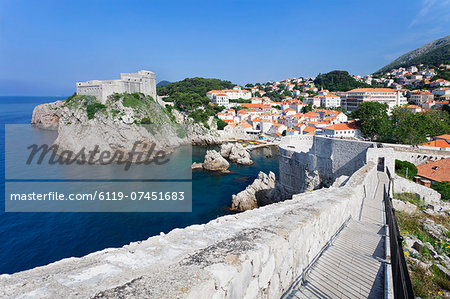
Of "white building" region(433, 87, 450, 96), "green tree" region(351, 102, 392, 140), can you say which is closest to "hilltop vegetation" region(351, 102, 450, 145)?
"green tree" region(351, 102, 392, 140)

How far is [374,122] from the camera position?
24.4 metres

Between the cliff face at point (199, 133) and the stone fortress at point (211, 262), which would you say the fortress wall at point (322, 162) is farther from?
the cliff face at point (199, 133)

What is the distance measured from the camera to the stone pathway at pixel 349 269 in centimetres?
266

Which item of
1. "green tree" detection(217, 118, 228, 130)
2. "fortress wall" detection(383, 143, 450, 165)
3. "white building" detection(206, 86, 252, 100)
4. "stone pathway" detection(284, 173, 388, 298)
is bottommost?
"stone pathway" detection(284, 173, 388, 298)

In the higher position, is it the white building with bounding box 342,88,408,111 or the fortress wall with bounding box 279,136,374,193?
the white building with bounding box 342,88,408,111

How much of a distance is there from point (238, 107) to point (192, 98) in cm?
1457

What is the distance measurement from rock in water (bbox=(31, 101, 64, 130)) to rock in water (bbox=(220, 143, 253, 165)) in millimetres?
33484

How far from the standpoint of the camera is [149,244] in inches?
90.5

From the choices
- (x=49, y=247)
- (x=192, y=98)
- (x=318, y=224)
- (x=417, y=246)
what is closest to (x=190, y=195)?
(x=49, y=247)

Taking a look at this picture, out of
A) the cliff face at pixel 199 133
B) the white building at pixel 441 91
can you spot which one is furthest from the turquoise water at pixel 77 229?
A: the white building at pixel 441 91

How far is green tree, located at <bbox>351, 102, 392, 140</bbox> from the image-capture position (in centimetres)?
2206

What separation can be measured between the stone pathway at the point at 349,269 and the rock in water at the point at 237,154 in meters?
23.5

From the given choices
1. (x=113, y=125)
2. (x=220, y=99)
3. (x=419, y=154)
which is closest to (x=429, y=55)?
(x=220, y=99)

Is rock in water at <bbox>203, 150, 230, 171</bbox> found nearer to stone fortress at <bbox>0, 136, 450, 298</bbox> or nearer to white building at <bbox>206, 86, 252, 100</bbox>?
stone fortress at <bbox>0, 136, 450, 298</bbox>
